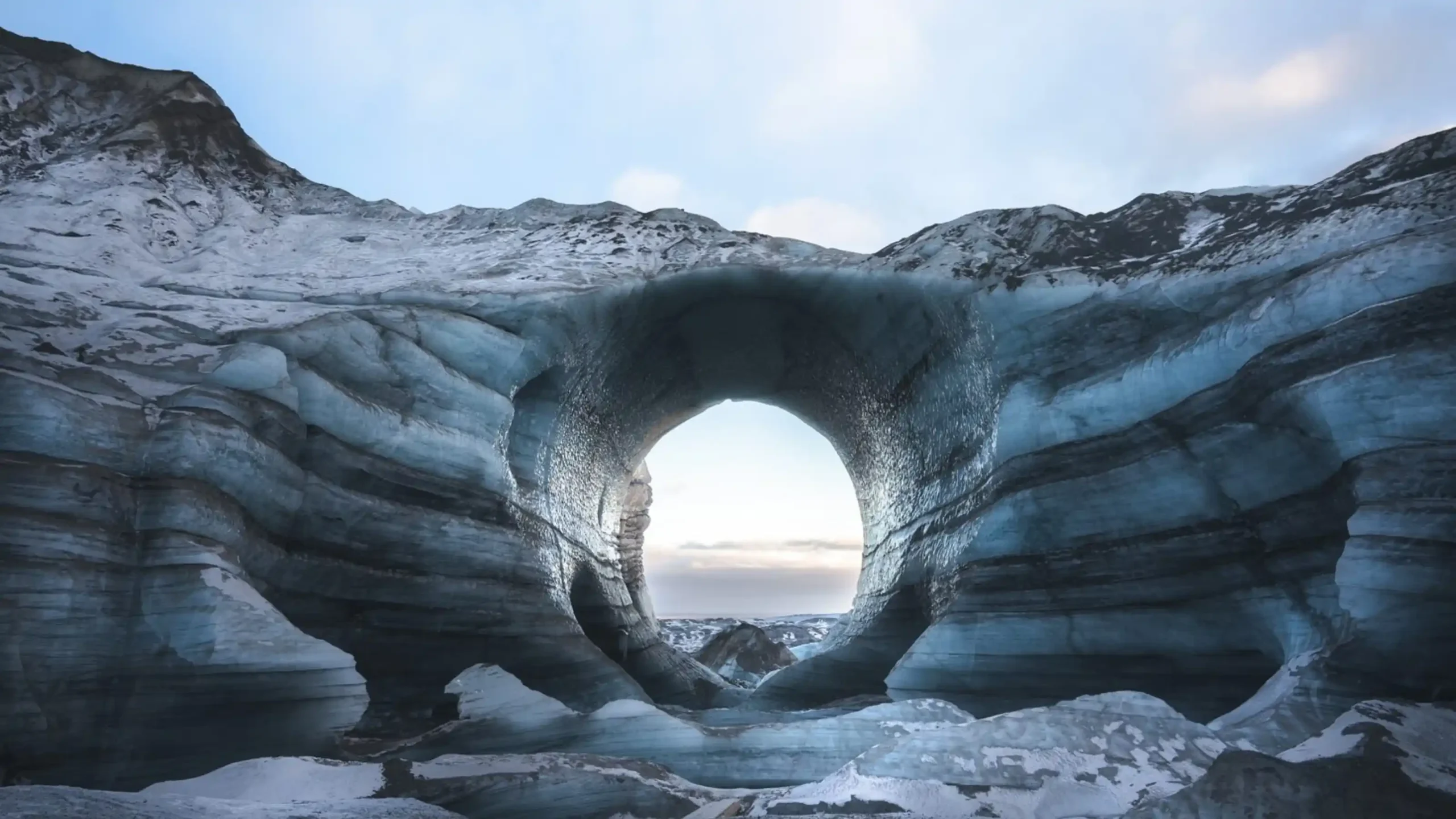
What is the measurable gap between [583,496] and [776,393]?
10.9 feet

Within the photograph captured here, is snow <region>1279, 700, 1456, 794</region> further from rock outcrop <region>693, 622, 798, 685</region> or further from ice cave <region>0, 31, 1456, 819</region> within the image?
rock outcrop <region>693, 622, 798, 685</region>

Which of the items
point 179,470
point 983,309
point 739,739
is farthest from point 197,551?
point 983,309

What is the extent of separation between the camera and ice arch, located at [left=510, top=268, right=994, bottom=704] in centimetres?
738

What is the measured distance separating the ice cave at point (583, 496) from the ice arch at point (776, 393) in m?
0.06

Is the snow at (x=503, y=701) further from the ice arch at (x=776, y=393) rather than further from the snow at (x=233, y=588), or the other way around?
the snow at (x=233, y=588)

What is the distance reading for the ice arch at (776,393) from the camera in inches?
290

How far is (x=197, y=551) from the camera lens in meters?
4.35

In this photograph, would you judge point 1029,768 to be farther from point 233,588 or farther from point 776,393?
point 776,393

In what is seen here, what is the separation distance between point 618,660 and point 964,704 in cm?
474

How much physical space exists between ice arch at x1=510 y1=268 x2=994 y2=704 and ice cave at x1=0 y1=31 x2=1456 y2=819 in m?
0.06

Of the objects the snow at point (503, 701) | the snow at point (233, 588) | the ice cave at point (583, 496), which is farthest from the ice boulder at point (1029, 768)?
the snow at point (233, 588)

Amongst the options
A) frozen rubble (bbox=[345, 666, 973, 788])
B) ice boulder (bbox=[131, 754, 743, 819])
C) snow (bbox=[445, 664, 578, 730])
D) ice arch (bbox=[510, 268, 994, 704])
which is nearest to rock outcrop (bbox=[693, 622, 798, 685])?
ice arch (bbox=[510, 268, 994, 704])

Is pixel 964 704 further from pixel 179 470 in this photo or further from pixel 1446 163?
pixel 179 470

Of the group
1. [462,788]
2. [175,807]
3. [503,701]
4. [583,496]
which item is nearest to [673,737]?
[503,701]
